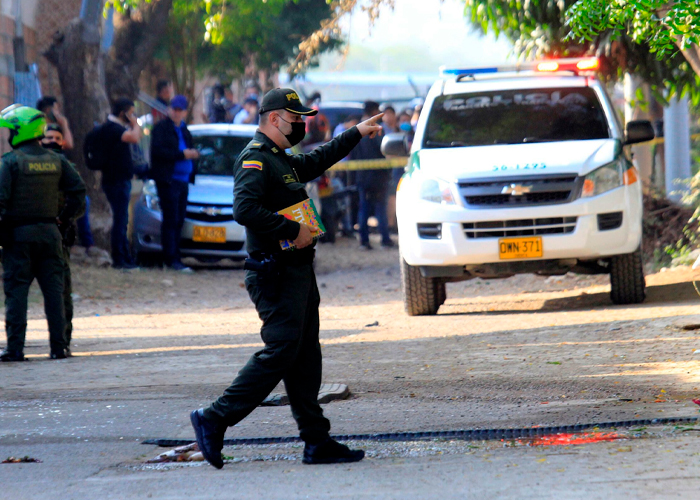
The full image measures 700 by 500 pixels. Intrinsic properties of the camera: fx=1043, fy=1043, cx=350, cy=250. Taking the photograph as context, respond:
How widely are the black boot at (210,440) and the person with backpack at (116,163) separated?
882 cm

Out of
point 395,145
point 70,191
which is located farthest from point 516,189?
point 70,191

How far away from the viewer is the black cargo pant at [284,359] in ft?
14.8

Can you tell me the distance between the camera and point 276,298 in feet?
14.8

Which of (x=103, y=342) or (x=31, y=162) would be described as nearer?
(x=31, y=162)

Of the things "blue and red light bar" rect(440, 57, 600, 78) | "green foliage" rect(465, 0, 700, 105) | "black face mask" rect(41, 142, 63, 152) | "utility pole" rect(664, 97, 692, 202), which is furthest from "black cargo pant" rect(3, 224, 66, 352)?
"utility pole" rect(664, 97, 692, 202)

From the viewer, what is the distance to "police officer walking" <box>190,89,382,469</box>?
4496 mm

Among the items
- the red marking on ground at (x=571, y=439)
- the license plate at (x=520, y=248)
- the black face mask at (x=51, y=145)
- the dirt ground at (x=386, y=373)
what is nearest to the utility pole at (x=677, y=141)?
the dirt ground at (x=386, y=373)

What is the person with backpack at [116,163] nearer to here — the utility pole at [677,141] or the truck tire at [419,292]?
the truck tire at [419,292]

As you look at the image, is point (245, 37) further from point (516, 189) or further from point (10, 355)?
point (10, 355)

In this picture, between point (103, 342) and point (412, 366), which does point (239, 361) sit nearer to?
point (412, 366)

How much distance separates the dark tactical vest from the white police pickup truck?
2.98 metres

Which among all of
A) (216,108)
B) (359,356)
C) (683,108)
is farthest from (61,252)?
(216,108)

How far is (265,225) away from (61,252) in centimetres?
407

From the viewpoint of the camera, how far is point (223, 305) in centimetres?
1163
